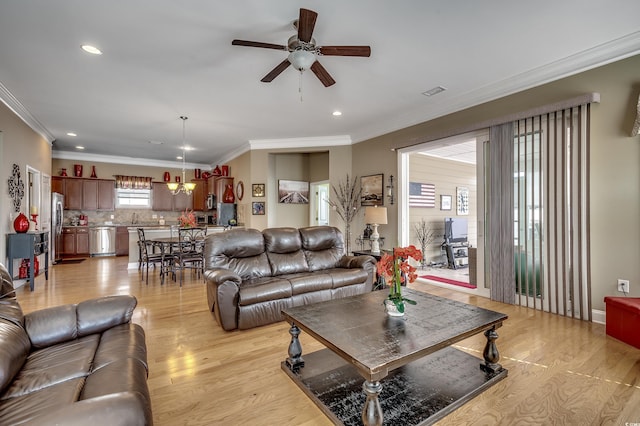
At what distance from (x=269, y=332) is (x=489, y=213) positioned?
130 inches

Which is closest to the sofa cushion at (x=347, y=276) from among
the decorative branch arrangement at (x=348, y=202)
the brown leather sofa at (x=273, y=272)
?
the brown leather sofa at (x=273, y=272)

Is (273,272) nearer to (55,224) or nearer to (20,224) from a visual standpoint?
(20,224)

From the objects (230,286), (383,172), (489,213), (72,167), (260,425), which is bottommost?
(260,425)

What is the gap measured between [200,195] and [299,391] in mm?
8579

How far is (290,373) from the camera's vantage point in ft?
7.19

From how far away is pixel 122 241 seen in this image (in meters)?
8.70

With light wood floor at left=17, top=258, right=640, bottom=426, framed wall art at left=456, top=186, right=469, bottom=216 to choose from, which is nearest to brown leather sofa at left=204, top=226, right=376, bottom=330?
light wood floor at left=17, top=258, right=640, bottom=426

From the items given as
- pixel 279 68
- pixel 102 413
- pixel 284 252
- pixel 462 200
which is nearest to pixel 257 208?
pixel 284 252

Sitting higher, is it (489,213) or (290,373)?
(489,213)

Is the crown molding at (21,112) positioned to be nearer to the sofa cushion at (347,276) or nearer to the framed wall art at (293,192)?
the framed wall art at (293,192)

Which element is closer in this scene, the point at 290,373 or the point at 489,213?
the point at 290,373

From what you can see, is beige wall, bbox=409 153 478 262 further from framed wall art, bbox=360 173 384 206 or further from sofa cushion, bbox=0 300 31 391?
sofa cushion, bbox=0 300 31 391

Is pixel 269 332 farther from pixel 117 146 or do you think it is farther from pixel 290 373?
pixel 117 146

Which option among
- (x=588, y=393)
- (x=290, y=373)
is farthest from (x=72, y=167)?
(x=588, y=393)
